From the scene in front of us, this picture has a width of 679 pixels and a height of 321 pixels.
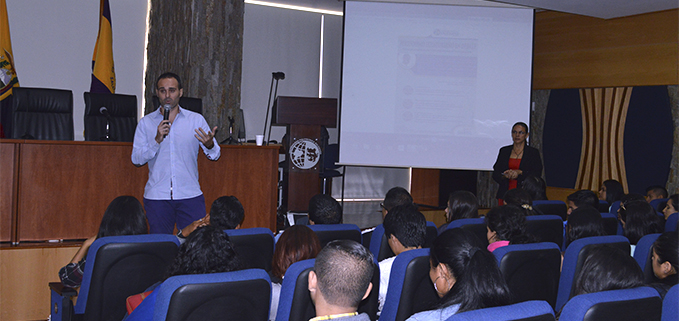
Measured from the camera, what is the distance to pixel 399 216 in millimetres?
2496

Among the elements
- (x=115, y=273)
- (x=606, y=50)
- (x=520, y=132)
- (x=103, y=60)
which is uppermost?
(x=606, y=50)

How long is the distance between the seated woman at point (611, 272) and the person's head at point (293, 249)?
100 cm

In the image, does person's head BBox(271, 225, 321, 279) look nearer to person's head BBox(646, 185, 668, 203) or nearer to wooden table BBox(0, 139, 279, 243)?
wooden table BBox(0, 139, 279, 243)

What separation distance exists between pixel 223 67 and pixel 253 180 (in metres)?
1.93

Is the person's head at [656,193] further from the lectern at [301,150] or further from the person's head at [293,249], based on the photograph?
the person's head at [293,249]

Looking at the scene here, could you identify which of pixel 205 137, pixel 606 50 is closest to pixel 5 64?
pixel 205 137

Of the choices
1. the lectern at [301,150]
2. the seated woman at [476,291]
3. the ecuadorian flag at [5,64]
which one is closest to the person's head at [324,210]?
the seated woman at [476,291]

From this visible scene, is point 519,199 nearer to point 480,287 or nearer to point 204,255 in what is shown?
point 480,287

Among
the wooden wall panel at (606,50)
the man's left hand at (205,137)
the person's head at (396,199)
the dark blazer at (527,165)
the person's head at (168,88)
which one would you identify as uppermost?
the wooden wall panel at (606,50)

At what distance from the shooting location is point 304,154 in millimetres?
6188

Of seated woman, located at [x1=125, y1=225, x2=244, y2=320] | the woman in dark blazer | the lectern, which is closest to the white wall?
the lectern

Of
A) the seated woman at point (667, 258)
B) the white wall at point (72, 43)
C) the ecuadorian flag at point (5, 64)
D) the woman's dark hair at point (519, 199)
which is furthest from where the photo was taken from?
the white wall at point (72, 43)

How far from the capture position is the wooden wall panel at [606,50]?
22.2 ft

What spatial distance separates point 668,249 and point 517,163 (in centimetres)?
287
